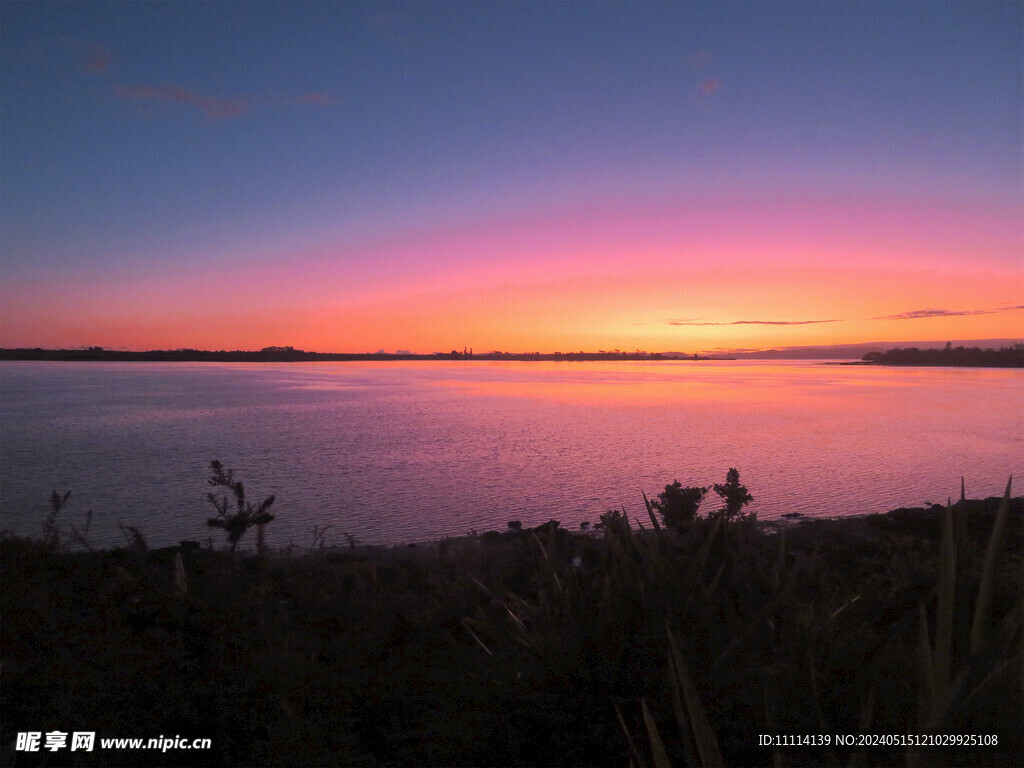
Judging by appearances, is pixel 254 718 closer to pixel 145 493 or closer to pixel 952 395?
pixel 145 493

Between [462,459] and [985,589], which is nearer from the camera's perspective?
[985,589]

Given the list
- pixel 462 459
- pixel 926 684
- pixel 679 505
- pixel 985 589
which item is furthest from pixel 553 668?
pixel 462 459

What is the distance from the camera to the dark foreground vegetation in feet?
7.37

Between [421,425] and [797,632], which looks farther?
[421,425]

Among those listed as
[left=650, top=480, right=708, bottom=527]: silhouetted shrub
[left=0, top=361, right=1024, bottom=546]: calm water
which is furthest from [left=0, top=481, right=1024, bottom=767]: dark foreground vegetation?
[left=0, top=361, right=1024, bottom=546]: calm water

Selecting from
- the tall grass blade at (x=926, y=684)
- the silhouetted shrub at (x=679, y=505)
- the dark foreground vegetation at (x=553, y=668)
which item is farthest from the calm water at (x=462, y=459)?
the tall grass blade at (x=926, y=684)

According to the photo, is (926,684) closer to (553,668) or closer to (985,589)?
(985,589)

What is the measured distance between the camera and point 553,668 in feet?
9.78

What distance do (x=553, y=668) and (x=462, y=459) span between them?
11.7 metres

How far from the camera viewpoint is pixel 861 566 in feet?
20.1

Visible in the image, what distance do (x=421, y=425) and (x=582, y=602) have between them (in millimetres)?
17655

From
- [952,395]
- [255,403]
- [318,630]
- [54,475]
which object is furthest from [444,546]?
[952,395]

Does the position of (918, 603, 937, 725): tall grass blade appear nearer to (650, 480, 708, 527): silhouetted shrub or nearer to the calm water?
(650, 480, 708, 527): silhouetted shrub

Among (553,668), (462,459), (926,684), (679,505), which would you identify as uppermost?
(926,684)
